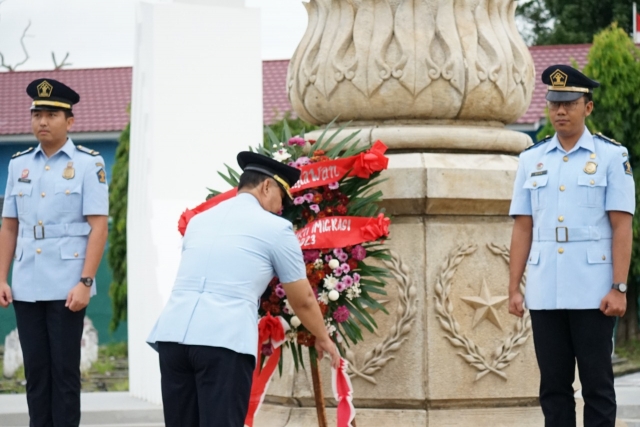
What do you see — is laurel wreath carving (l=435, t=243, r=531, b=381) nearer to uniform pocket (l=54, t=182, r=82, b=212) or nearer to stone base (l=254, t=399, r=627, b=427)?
stone base (l=254, t=399, r=627, b=427)

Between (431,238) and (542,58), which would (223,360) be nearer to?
(431,238)

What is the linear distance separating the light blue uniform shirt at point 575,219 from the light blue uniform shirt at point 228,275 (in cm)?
115

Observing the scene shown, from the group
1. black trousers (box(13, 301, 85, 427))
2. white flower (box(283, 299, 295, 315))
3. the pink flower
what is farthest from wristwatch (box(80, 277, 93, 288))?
the pink flower

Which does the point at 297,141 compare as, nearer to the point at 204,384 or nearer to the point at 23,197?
the point at 23,197

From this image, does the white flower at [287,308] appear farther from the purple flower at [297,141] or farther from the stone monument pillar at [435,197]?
the purple flower at [297,141]

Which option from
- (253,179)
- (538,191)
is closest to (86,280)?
(253,179)

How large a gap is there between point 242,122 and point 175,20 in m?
0.92

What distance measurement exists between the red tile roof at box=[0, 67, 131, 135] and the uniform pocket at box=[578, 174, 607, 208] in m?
18.7

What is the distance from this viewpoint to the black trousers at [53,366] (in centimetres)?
563

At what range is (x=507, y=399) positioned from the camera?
602cm

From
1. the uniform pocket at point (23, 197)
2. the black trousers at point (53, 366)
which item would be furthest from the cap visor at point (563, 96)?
the uniform pocket at point (23, 197)

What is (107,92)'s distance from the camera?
25141 mm

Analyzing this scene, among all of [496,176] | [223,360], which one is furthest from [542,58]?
[223,360]

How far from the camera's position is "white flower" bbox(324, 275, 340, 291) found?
5285 millimetres
